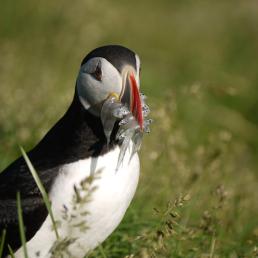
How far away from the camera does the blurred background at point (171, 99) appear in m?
4.95

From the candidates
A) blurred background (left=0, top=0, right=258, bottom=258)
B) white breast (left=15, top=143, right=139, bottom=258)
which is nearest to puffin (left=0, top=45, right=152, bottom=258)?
white breast (left=15, top=143, right=139, bottom=258)

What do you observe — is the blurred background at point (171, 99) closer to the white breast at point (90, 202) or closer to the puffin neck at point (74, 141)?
the white breast at point (90, 202)

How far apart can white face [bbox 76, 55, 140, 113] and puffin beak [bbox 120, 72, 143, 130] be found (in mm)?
36

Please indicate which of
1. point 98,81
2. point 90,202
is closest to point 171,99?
point 98,81

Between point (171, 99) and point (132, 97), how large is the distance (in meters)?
1.31

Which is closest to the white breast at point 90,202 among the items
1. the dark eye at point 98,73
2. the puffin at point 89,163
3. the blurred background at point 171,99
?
the puffin at point 89,163

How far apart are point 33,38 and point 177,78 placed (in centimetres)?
291

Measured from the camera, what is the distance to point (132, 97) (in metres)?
3.95

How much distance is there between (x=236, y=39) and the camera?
43.9ft

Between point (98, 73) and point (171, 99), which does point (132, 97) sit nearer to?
point (98, 73)

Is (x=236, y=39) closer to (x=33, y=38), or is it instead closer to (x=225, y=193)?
(x=33, y=38)

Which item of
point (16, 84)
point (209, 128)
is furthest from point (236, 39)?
point (16, 84)

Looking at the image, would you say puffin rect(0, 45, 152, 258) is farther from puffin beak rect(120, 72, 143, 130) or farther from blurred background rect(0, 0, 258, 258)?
blurred background rect(0, 0, 258, 258)

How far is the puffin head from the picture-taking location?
157 inches
